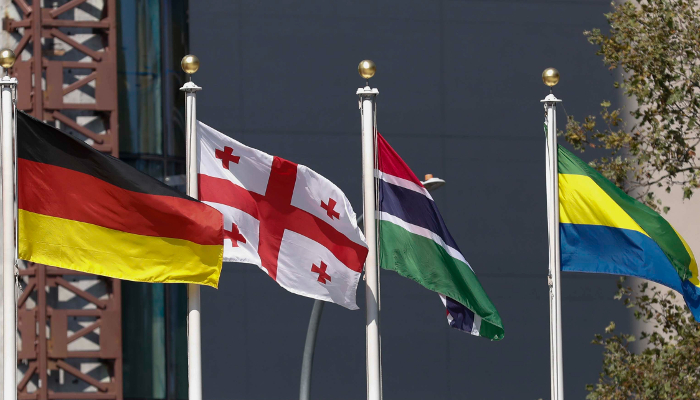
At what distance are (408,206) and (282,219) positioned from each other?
1335 mm

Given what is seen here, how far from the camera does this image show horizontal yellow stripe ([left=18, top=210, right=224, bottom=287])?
12070 millimetres

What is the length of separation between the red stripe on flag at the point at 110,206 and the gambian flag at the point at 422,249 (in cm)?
188

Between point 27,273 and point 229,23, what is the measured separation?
846 centimetres

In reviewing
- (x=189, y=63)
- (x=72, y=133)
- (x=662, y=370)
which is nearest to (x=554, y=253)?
(x=189, y=63)

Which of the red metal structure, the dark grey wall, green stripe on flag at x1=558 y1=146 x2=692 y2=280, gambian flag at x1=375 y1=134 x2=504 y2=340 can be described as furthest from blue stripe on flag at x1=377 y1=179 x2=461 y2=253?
the dark grey wall

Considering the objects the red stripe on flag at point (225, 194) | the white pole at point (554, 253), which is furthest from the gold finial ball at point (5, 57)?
the white pole at point (554, 253)

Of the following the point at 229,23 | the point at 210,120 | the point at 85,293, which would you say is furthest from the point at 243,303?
the point at 85,293

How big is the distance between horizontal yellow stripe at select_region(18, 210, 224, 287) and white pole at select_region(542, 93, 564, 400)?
3.43 m

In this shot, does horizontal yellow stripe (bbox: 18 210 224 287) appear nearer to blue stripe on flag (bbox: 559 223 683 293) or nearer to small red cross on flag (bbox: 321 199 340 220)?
small red cross on flag (bbox: 321 199 340 220)

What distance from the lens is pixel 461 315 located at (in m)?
13.6

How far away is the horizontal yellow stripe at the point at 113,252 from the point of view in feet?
39.6

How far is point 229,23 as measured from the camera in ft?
80.9

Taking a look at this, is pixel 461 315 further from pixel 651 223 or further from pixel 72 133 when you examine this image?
pixel 72 133

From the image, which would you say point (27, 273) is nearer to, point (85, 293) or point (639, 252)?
point (85, 293)
